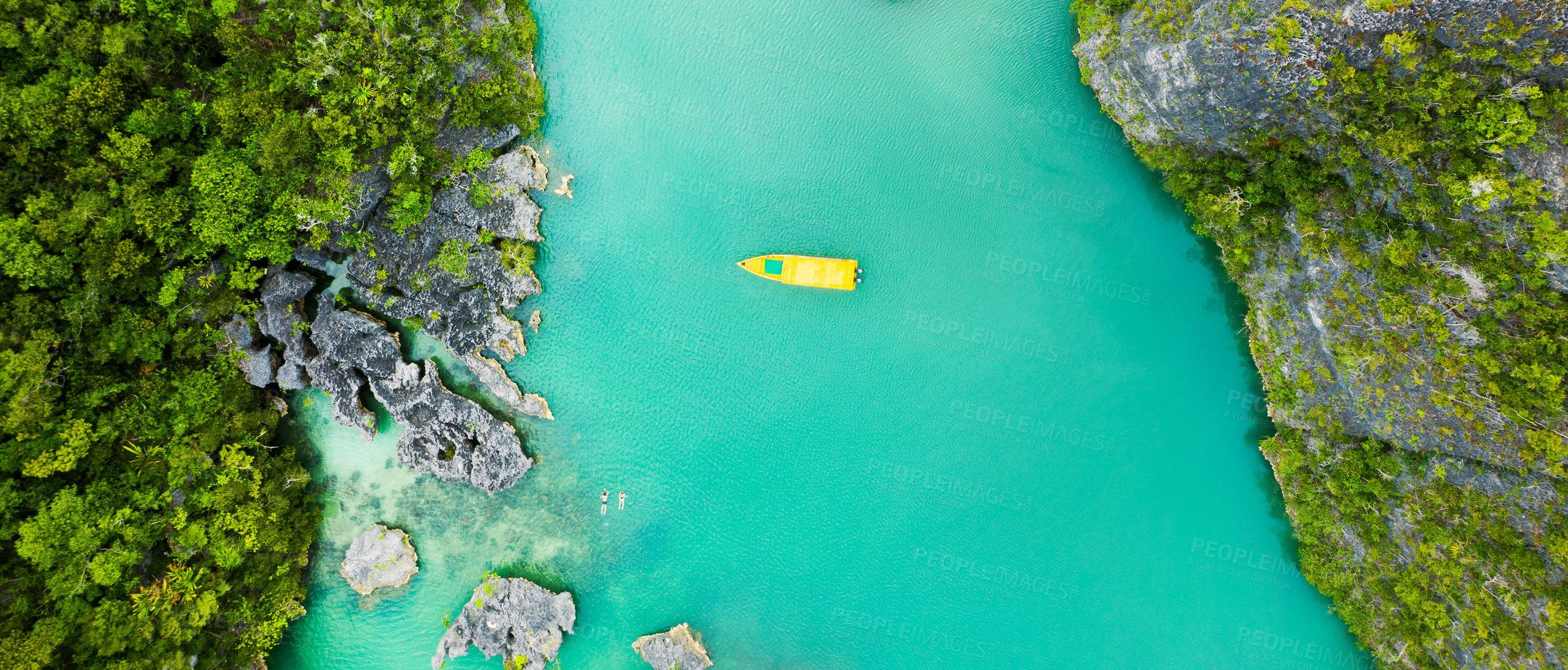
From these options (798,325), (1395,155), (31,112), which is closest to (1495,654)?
(1395,155)

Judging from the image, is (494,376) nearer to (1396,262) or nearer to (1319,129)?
(1319,129)

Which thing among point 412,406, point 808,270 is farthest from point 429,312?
point 808,270

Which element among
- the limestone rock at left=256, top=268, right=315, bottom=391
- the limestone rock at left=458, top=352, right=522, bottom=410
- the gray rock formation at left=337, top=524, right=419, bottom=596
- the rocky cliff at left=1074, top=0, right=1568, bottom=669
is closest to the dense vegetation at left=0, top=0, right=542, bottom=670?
the limestone rock at left=256, top=268, right=315, bottom=391

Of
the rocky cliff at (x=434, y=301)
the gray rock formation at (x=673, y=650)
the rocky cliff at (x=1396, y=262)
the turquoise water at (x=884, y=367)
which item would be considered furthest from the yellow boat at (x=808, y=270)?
the gray rock formation at (x=673, y=650)

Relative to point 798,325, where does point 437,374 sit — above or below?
below

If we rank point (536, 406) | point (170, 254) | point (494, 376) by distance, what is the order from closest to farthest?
1. point (170, 254)
2. point (494, 376)
3. point (536, 406)

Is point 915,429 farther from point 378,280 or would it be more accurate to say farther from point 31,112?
point 31,112

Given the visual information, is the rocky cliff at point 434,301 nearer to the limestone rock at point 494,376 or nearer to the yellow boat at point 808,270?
the limestone rock at point 494,376
